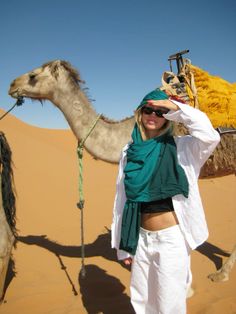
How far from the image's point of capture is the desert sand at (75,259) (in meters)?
3.53

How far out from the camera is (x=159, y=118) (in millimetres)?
2109

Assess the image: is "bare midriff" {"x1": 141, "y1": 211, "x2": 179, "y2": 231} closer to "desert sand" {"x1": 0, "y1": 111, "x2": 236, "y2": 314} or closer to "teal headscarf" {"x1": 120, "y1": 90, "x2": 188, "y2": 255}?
"teal headscarf" {"x1": 120, "y1": 90, "x2": 188, "y2": 255}

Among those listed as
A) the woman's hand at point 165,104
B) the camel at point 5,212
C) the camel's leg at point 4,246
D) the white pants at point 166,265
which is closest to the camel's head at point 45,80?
the camel at point 5,212

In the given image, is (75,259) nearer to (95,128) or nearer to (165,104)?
(95,128)

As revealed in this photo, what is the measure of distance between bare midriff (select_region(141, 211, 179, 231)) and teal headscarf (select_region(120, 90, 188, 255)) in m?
0.08

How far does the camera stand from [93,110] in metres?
4.27

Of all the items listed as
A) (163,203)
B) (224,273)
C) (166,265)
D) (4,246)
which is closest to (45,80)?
(4,246)

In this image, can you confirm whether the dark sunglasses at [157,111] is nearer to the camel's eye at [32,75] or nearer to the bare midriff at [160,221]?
the bare midriff at [160,221]

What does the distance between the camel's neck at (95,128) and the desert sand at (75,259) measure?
116cm

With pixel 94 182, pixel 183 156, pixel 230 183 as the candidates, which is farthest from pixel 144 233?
Result: pixel 230 183

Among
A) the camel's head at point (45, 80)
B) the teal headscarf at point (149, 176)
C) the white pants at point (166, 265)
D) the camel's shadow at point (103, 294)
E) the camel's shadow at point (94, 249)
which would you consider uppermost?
the camel's head at point (45, 80)

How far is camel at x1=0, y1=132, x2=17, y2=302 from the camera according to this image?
3.23 meters

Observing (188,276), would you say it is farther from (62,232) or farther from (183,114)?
(62,232)

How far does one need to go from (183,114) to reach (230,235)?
5.24 m
